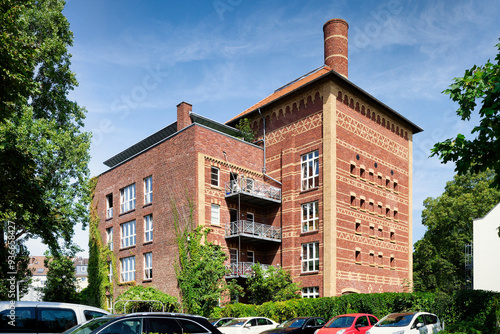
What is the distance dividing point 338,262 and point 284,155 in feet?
29.6

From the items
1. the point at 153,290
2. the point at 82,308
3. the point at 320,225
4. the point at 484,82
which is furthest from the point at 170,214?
the point at 484,82

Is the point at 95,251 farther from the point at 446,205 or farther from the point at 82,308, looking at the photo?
the point at 446,205

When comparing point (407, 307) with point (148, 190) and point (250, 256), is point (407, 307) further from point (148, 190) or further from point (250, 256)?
point (148, 190)

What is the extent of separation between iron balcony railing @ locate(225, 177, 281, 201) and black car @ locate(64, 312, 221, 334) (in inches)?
878

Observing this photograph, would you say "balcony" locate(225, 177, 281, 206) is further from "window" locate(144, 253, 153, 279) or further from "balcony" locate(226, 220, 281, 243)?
"window" locate(144, 253, 153, 279)

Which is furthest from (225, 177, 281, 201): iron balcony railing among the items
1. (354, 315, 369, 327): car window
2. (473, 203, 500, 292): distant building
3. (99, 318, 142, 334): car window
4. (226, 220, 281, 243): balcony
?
(99, 318, 142, 334): car window

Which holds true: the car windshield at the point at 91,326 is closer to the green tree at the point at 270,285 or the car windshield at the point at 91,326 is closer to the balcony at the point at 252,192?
the green tree at the point at 270,285

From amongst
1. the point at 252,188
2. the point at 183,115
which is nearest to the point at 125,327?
the point at 252,188

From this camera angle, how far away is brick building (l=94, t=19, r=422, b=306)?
3231cm

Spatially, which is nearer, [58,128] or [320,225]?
[58,128]

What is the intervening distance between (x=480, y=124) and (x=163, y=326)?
8760 mm

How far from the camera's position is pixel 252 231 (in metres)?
33.5

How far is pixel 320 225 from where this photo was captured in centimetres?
3189

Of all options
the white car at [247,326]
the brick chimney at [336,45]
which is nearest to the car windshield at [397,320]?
the white car at [247,326]
